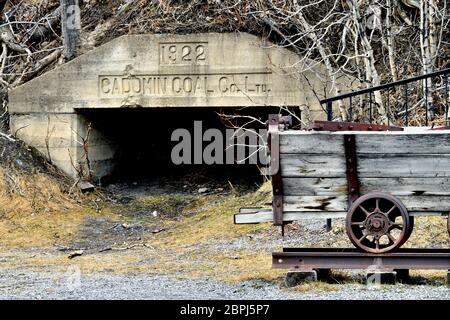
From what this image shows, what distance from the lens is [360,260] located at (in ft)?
27.5

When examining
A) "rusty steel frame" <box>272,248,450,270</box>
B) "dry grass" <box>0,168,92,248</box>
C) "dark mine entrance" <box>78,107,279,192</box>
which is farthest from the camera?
"dark mine entrance" <box>78,107,279,192</box>

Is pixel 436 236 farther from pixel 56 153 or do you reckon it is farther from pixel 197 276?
pixel 56 153

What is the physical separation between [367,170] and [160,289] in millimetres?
2123

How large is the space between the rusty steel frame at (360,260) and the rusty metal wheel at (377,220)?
8 cm

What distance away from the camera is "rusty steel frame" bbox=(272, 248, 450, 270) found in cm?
826

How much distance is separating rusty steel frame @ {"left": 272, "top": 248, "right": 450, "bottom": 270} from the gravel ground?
0.60 feet

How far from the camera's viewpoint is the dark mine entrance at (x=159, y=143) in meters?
16.2

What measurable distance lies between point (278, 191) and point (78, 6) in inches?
360

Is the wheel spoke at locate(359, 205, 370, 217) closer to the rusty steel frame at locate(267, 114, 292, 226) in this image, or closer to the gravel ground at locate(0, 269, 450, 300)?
the gravel ground at locate(0, 269, 450, 300)

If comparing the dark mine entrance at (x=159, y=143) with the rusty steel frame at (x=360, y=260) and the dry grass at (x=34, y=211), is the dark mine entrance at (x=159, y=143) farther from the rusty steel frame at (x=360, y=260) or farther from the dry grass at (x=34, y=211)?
the rusty steel frame at (x=360, y=260)

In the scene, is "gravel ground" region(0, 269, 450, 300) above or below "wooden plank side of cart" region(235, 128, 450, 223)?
below

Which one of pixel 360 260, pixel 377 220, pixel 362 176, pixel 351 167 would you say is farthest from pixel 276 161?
pixel 360 260

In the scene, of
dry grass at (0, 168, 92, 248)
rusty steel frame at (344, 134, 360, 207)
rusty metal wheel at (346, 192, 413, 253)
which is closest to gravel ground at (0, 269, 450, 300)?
rusty metal wheel at (346, 192, 413, 253)

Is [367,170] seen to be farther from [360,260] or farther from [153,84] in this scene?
[153,84]
